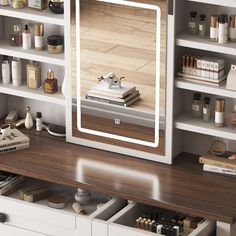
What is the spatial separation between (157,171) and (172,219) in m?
0.27

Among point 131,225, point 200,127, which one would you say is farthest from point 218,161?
point 131,225

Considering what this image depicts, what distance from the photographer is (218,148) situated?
4.60m

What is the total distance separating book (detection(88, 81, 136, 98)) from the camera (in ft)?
15.1

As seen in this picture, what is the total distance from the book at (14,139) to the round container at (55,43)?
44cm

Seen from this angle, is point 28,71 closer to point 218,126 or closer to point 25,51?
point 25,51

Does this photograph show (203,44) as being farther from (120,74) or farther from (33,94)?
(33,94)

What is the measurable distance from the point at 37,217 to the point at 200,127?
2.80 ft

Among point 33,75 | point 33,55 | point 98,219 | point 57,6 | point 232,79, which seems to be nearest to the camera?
point 98,219

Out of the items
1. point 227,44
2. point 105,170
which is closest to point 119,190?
point 105,170

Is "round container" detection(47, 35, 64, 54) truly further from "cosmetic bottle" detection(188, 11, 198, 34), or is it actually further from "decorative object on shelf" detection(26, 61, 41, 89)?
"cosmetic bottle" detection(188, 11, 198, 34)

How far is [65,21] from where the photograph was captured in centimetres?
468

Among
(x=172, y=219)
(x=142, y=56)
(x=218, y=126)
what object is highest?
(x=142, y=56)

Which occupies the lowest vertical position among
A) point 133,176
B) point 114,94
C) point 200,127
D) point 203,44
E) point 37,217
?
point 37,217

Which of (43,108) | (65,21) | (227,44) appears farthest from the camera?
(43,108)
